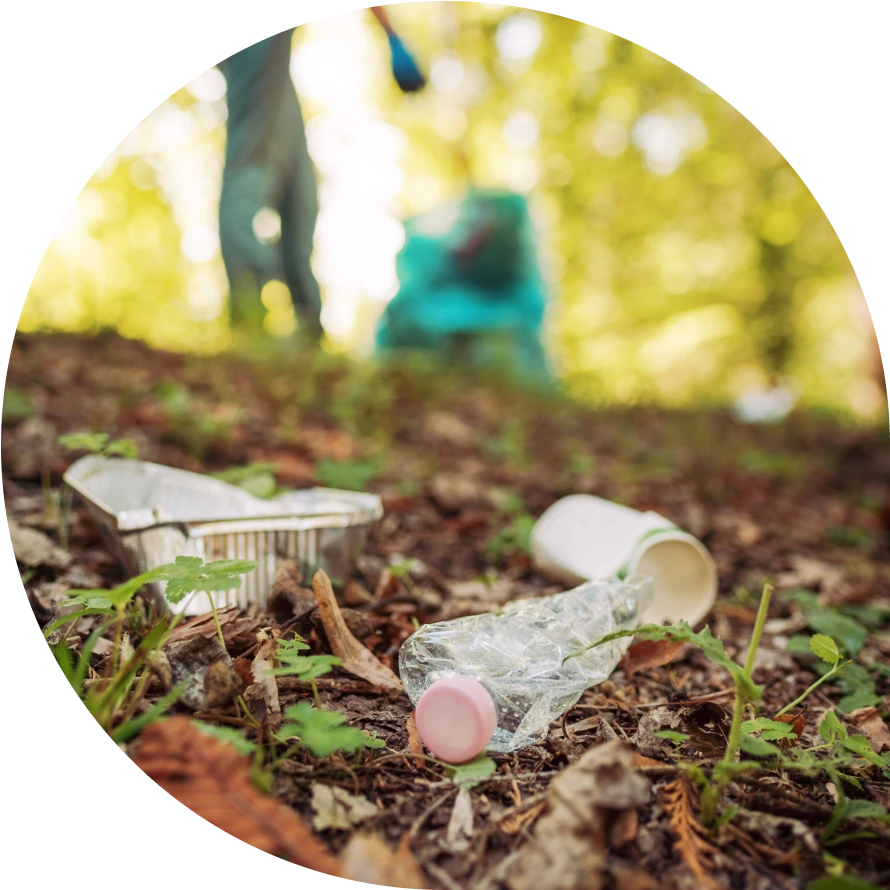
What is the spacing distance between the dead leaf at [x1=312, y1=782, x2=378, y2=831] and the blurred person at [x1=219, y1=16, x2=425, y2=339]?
3.10 meters

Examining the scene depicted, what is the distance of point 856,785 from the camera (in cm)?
106

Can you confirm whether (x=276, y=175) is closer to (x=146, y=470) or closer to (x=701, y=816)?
(x=146, y=470)

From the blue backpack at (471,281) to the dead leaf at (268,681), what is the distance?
20.4 feet

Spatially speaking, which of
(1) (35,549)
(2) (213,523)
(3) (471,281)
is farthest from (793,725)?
(3) (471,281)

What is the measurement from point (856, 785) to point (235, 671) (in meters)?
0.99

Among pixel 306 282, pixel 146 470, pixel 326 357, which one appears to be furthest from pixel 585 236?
pixel 146 470

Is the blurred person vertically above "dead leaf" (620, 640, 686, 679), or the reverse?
the blurred person

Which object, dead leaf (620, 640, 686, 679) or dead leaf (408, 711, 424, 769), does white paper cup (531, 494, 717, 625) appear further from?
dead leaf (408, 711, 424, 769)

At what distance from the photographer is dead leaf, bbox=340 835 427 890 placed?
2.61ft

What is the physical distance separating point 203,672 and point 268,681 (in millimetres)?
101

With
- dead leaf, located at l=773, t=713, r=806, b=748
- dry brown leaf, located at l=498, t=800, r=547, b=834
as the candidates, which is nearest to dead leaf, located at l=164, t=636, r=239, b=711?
dry brown leaf, located at l=498, t=800, r=547, b=834

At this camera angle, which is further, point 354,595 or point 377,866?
point 354,595

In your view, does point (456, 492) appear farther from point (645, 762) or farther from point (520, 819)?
point (520, 819)

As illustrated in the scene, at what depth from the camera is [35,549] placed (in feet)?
5.12
